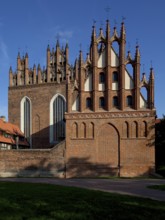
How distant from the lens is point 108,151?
33.8 metres

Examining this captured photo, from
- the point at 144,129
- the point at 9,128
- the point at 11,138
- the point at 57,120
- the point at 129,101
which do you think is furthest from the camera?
the point at 57,120

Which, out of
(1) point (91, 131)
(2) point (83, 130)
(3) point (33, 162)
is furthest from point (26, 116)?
Answer: (1) point (91, 131)

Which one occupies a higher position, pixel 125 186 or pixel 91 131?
pixel 91 131

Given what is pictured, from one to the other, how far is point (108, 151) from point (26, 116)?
2493 centimetres

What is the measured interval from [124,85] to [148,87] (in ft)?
8.54

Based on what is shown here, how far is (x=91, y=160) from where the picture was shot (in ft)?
111

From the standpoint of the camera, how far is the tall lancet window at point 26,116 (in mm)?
54369

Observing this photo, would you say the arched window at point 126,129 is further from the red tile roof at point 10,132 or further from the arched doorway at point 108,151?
the red tile roof at point 10,132

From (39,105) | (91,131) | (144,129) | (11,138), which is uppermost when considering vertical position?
(39,105)

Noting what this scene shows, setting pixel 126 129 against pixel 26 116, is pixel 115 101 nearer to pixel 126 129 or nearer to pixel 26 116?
pixel 126 129

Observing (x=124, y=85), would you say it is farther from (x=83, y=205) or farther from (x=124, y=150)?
(x=83, y=205)

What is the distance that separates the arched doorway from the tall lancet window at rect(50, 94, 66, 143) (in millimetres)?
19786

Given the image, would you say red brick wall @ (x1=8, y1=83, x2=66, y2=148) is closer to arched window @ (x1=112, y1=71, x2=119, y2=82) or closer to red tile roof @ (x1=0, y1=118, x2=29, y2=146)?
red tile roof @ (x1=0, y1=118, x2=29, y2=146)

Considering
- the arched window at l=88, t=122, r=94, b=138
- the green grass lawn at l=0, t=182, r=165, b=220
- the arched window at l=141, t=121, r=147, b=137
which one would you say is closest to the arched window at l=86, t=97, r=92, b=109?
the arched window at l=88, t=122, r=94, b=138
